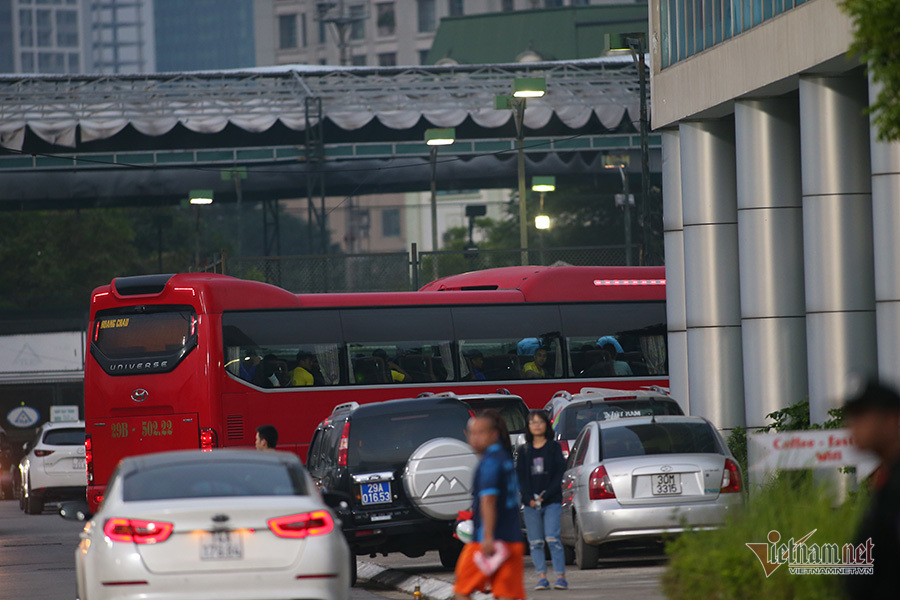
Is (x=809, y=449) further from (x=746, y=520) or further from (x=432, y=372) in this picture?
(x=432, y=372)

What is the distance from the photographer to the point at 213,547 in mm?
9867

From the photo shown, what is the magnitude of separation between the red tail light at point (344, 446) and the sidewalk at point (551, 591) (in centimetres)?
143

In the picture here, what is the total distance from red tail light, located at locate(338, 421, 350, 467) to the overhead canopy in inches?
1261

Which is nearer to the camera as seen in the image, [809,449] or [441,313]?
[809,449]

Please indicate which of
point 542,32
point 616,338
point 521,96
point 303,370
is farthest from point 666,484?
point 542,32

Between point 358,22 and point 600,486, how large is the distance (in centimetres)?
12507

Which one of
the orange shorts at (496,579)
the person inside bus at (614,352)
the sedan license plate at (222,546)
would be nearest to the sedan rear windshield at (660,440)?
the orange shorts at (496,579)

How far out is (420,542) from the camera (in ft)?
51.8

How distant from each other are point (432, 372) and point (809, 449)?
17.7 m

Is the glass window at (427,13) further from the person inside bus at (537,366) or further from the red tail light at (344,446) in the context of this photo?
the red tail light at (344,446)

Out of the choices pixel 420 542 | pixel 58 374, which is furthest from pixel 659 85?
pixel 58 374

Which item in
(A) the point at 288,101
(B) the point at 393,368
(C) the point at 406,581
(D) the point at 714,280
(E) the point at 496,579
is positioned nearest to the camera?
(E) the point at 496,579

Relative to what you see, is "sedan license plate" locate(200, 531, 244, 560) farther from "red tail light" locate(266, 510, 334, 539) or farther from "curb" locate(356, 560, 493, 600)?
"curb" locate(356, 560, 493, 600)

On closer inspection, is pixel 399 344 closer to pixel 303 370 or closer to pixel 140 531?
pixel 303 370
